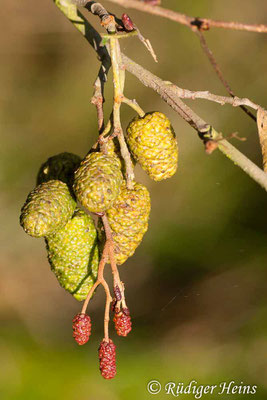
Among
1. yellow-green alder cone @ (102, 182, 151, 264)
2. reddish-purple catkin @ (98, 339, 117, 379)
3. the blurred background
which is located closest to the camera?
reddish-purple catkin @ (98, 339, 117, 379)

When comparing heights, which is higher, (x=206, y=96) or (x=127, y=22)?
(x=127, y=22)

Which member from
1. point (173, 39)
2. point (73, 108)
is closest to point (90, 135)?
point (73, 108)

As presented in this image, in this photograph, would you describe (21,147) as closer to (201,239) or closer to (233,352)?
(201,239)

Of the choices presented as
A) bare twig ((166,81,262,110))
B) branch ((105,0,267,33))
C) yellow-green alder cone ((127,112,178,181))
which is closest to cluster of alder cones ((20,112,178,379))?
yellow-green alder cone ((127,112,178,181))

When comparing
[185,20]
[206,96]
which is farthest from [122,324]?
[185,20]

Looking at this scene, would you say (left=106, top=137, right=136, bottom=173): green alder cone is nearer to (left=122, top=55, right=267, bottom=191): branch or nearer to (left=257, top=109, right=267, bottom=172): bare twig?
(left=122, top=55, right=267, bottom=191): branch

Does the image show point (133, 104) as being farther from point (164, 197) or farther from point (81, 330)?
point (164, 197)

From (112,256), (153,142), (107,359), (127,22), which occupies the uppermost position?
→ (127,22)

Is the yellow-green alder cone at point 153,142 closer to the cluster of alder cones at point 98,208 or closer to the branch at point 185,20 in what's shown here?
the cluster of alder cones at point 98,208
